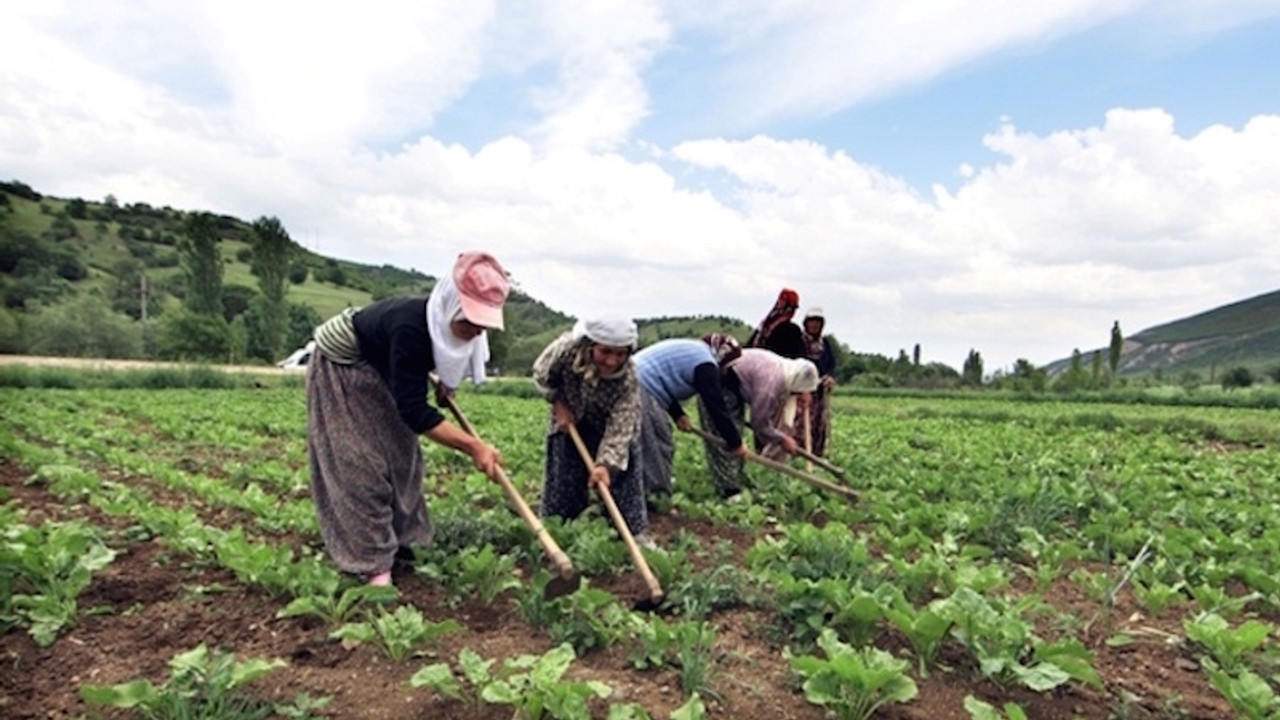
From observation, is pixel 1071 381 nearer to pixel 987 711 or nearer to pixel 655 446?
pixel 655 446

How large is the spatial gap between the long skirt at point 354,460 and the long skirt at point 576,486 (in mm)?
1137

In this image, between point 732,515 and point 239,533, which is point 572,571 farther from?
point 732,515

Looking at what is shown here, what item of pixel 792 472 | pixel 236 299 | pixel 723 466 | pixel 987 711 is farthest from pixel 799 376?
pixel 236 299

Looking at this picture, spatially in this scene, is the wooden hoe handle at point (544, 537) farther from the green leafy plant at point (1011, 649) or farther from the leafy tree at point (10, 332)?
the leafy tree at point (10, 332)

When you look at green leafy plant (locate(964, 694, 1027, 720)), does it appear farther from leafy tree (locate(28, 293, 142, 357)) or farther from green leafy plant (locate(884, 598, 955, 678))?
leafy tree (locate(28, 293, 142, 357))

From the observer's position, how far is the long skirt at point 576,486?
16.0ft

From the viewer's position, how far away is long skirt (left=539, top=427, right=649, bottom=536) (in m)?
4.89

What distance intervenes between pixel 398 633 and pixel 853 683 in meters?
1.53

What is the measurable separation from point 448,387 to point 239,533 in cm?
114

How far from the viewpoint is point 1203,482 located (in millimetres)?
8156

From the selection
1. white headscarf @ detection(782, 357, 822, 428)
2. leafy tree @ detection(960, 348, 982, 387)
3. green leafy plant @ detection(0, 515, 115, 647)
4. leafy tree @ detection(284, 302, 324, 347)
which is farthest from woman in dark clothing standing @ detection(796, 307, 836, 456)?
leafy tree @ detection(284, 302, 324, 347)

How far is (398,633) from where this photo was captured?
296 centimetres

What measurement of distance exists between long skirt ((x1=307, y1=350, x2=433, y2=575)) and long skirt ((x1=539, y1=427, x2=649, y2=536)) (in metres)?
1.14

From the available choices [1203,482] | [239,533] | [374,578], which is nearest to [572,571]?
[374,578]
